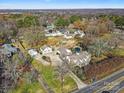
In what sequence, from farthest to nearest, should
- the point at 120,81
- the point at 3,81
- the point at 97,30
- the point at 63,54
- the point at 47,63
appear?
the point at 97,30 → the point at 63,54 → the point at 47,63 → the point at 120,81 → the point at 3,81

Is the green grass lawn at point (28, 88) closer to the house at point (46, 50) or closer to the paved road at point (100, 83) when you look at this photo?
the paved road at point (100, 83)

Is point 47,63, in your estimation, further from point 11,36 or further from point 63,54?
point 11,36

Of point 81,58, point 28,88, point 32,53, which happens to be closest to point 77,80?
point 28,88

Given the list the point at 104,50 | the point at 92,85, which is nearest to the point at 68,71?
the point at 92,85

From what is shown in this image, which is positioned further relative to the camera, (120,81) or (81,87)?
(120,81)

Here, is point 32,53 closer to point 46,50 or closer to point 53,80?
point 46,50
